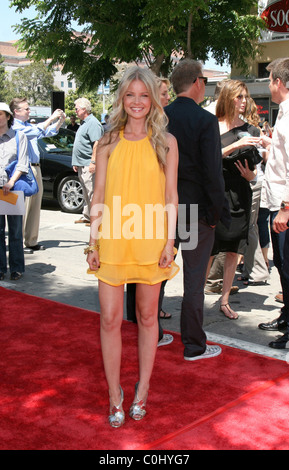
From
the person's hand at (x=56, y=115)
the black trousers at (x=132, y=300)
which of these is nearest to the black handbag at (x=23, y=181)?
the person's hand at (x=56, y=115)

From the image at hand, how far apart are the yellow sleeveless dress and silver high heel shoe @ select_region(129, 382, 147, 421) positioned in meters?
0.72

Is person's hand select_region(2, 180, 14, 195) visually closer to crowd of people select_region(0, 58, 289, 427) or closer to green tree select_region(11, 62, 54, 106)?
crowd of people select_region(0, 58, 289, 427)

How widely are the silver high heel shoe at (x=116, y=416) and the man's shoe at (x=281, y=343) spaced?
5.88ft

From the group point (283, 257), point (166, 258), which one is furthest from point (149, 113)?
point (283, 257)

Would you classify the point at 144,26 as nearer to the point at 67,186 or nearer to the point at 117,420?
the point at 67,186

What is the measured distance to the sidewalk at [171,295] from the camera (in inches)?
213

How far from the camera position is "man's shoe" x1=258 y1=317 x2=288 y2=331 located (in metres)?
5.50

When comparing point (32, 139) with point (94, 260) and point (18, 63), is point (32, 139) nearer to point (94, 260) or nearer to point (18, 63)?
point (94, 260)

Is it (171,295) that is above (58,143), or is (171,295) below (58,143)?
below

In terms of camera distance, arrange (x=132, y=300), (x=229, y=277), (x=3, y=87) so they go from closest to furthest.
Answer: (x=132, y=300)
(x=229, y=277)
(x=3, y=87)

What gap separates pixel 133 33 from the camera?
2108 centimetres

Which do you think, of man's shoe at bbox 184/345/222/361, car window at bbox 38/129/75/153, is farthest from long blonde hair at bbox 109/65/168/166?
car window at bbox 38/129/75/153

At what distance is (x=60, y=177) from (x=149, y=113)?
9.68 meters
